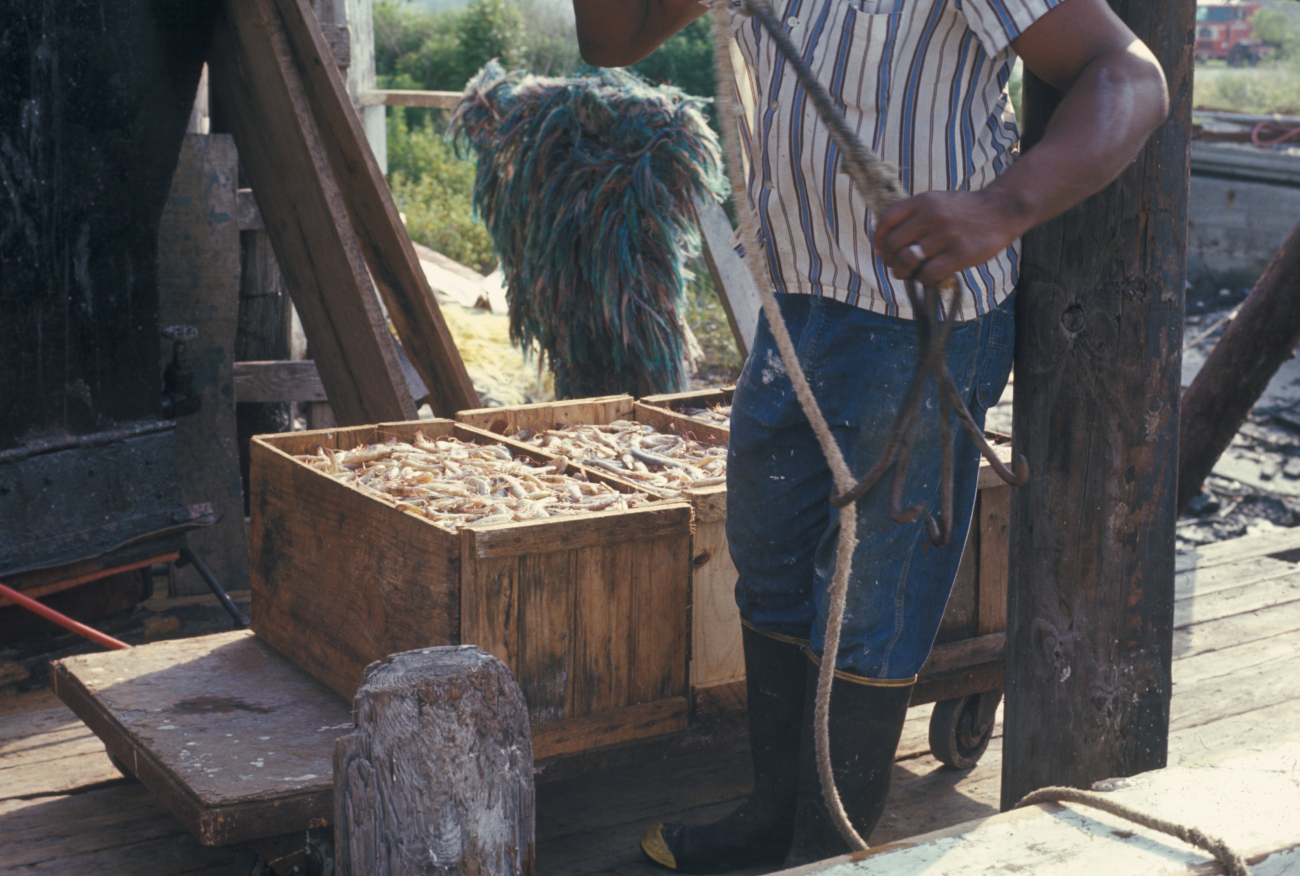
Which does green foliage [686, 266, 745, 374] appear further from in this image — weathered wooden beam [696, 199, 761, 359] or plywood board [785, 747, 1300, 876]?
plywood board [785, 747, 1300, 876]

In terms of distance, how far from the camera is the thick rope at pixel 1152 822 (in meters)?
1.67

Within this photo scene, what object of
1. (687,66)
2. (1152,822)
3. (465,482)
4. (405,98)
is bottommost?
(1152,822)

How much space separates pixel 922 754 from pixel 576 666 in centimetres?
114

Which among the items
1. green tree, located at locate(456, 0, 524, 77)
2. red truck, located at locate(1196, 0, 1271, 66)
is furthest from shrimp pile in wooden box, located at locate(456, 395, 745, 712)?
red truck, located at locate(1196, 0, 1271, 66)

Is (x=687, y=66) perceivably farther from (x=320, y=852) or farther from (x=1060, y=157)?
(x=1060, y=157)

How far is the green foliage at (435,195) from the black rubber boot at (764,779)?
819 cm

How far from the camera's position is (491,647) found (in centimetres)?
243

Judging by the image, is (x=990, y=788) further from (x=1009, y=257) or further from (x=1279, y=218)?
(x=1279, y=218)

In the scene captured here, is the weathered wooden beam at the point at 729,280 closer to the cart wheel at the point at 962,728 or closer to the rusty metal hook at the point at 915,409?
the cart wheel at the point at 962,728

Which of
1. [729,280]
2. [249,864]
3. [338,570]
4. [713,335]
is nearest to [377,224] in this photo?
[338,570]

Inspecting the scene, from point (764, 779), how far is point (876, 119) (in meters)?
1.26

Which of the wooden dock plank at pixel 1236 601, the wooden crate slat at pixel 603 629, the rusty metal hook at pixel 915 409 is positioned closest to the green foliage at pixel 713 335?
the wooden dock plank at pixel 1236 601

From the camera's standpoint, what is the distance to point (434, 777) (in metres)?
1.56

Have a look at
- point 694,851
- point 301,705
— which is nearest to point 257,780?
point 301,705
